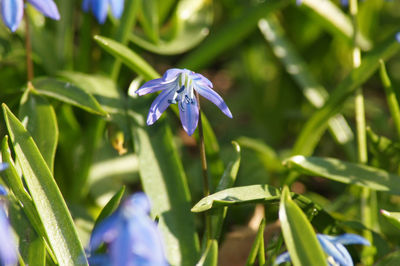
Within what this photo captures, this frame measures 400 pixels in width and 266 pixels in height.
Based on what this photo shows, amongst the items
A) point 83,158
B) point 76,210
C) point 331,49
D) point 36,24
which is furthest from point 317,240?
point 331,49

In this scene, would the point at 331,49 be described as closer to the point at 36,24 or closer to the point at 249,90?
the point at 249,90

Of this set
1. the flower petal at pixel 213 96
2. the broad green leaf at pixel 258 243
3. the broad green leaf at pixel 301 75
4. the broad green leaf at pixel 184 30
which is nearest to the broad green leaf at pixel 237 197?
the broad green leaf at pixel 258 243

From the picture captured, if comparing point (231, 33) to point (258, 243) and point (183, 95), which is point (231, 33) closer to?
point (183, 95)

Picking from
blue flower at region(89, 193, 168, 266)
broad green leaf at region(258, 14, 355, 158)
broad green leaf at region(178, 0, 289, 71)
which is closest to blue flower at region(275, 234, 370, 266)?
blue flower at region(89, 193, 168, 266)

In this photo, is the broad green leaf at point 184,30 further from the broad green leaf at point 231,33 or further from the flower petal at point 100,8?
the flower petal at point 100,8

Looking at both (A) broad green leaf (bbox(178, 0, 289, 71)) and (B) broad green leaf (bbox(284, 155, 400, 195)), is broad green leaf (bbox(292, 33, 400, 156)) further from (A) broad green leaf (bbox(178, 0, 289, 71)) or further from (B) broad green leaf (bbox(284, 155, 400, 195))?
(A) broad green leaf (bbox(178, 0, 289, 71))

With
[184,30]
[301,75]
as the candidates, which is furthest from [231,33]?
[301,75]

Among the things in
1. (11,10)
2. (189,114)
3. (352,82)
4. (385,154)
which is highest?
(11,10)
